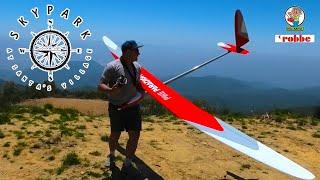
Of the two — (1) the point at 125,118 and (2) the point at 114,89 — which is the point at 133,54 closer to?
(2) the point at 114,89

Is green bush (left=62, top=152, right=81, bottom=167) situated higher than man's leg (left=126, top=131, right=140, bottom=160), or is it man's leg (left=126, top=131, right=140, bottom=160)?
man's leg (left=126, top=131, right=140, bottom=160)

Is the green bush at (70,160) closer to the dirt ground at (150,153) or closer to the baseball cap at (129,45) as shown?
the dirt ground at (150,153)

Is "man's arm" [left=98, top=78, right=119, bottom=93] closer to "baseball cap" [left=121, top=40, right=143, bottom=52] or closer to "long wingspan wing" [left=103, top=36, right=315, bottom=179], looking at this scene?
"baseball cap" [left=121, top=40, right=143, bottom=52]

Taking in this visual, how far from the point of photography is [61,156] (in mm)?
8992

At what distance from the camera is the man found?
712cm

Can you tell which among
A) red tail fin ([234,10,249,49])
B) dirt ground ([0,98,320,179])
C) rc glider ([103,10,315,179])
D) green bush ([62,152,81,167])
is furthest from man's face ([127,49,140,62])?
red tail fin ([234,10,249,49])

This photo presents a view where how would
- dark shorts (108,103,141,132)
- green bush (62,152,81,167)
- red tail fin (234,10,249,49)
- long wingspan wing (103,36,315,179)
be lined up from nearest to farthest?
long wingspan wing (103,36,315,179), dark shorts (108,103,141,132), green bush (62,152,81,167), red tail fin (234,10,249,49)

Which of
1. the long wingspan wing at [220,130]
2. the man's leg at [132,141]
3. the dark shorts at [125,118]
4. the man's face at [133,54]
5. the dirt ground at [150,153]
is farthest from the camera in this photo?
the dirt ground at [150,153]

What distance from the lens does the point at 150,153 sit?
31.7 ft

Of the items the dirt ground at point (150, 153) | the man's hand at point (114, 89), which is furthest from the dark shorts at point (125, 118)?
the dirt ground at point (150, 153)

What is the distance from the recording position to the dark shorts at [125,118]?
7.42m

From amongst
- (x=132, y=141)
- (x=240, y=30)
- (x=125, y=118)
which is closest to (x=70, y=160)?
(x=132, y=141)

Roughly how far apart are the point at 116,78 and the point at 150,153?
2993mm

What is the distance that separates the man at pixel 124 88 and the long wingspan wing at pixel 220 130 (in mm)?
1185
